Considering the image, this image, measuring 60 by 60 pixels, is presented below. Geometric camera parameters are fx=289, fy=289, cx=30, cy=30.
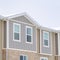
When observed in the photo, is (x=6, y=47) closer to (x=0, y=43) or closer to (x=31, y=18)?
(x=0, y=43)

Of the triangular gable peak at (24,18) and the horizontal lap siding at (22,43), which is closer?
the horizontal lap siding at (22,43)

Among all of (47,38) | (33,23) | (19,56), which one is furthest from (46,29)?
(19,56)

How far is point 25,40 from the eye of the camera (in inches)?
1256

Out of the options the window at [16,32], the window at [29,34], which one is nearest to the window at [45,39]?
the window at [29,34]

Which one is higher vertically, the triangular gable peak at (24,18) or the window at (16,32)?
the triangular gable peak at (24,18)

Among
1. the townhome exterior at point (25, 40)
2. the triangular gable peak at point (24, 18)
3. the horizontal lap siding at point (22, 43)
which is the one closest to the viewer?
the townhome exterior at point (25, 40)

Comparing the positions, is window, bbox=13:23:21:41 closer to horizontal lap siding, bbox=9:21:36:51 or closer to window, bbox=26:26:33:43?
horizontal lap siding, bbox=9:21:36:51

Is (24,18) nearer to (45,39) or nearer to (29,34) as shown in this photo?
(29,34)

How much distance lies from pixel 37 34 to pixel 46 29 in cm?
179

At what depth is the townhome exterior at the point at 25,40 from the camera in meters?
29.7

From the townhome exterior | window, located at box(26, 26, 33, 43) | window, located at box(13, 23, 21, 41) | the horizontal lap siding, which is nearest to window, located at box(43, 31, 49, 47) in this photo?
the townhome exterior

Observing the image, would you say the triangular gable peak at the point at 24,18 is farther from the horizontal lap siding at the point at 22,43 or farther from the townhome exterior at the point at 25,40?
the horizontal lap siding at the point at 22,43

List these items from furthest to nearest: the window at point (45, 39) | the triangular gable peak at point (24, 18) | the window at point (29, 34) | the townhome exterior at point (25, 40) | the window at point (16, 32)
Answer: the window at point (45, 39) < the window at point (29, 34) < the triangular gable peak at point (24, 18) < the window at point (16, 32) < the townhome exterior at point (25, 40)

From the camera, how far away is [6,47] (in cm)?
2952
